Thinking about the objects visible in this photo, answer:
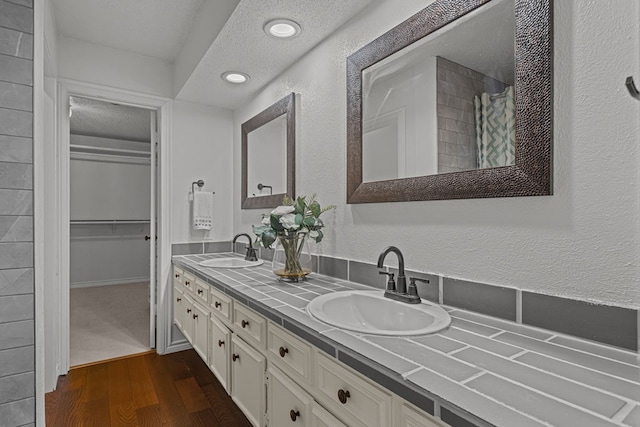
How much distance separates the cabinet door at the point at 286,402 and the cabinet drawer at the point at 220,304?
0.46 metres

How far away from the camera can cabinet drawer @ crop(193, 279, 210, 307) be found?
1987 millimetres

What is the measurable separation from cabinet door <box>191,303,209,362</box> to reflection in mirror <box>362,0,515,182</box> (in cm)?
125

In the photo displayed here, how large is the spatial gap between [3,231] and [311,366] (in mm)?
1249

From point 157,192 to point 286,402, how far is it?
7.44ft

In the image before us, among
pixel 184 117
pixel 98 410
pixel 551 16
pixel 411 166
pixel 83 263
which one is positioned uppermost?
pixel 184 117

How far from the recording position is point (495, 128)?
3.56 ft

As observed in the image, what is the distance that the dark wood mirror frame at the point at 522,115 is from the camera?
3.10ft

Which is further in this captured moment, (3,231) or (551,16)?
(3,231)

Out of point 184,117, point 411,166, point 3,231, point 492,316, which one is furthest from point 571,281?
point 184,117

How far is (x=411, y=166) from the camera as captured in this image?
1362 mm

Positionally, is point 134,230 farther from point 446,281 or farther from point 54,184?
point 446,281

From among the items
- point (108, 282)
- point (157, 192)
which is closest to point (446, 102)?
point (157, 192)

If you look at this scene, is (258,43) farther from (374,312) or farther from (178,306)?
(178,306)

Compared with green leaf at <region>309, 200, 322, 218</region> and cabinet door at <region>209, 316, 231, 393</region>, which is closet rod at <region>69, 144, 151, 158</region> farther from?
green leaf at <region>309, 200, 322, 218</region>
